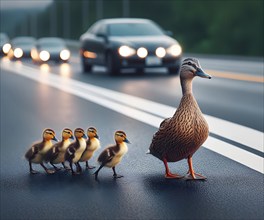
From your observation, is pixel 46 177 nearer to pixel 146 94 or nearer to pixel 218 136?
pixel 218 136

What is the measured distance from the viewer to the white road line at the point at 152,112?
29.0 feet

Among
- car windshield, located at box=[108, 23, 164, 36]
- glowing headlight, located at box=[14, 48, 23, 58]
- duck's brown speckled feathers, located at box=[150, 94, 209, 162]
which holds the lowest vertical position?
glowing headlight, located at box=[14, 48, 23, 58]

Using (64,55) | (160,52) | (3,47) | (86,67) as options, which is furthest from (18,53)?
(160,52)

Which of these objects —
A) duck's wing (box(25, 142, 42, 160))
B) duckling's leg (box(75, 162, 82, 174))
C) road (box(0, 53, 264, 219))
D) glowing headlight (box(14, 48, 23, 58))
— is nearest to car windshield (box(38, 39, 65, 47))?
glowing headlight (box(14, 48, 23, 58))

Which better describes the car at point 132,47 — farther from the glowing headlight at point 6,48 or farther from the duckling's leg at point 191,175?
the glowing headlight at point 6,48

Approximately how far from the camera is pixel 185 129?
7.01 meters

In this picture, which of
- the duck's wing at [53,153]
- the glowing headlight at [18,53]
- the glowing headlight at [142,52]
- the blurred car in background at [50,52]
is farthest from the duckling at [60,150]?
the glowing headlight at [18,53]

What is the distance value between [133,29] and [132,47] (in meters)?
1.73

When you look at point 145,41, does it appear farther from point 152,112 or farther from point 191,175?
point 191,175

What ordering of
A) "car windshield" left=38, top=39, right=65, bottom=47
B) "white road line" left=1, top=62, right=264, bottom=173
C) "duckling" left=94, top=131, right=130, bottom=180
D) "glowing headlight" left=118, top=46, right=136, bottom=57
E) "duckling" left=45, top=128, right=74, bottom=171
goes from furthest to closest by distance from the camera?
"car windshield" left=38, top=39, right=65, bottom=47 → "glowing headlight" left=118, top=46, right=136, bottom=57 → "white road line" left=1, top=62, right=264, bottom=173 → "duckling" left=45, top=128, right=74, bottom=171 → "duckling" left=94, top=131, right=130, bottom=180

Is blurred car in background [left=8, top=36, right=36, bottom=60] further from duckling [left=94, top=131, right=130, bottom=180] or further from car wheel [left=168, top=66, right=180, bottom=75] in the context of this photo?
duckling [left=94, top=131, right=130, bottom=180]

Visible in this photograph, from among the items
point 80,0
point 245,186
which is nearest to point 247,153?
point 245,186

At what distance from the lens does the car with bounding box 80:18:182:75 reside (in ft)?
75.2

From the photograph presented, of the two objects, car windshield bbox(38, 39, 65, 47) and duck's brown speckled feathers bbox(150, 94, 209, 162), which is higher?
duck's brown speckled feathers bbox(150, 94, 209, 162)
